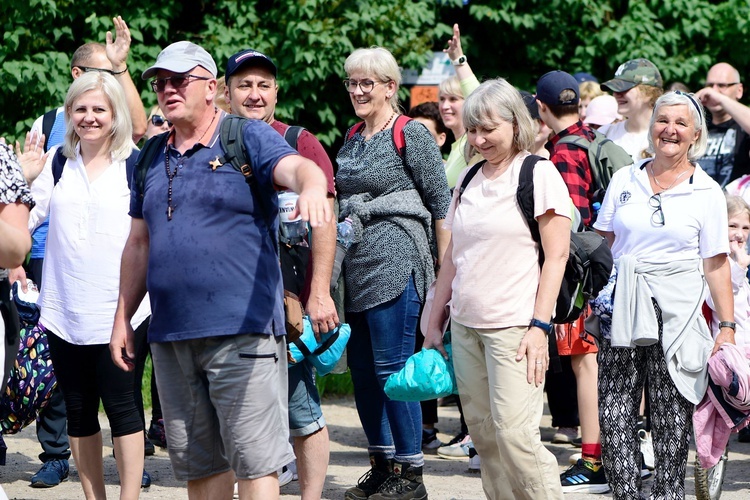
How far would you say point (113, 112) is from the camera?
5133mm

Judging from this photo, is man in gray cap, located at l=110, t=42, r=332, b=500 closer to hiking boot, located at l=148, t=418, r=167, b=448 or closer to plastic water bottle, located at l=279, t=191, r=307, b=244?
plastic water bottle, located at l=279, t=191, r=307, b=244

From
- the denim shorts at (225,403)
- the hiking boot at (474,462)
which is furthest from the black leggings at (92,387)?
the hiking boot at (474,462)

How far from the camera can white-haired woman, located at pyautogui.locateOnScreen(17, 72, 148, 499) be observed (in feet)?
16.4

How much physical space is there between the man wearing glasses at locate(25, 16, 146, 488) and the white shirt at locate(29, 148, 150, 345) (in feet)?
3.65

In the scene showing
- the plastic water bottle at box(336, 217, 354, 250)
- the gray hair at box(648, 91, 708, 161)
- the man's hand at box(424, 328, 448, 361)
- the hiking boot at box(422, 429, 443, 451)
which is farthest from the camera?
the hiking boot at box(422, 429, 443, 451)

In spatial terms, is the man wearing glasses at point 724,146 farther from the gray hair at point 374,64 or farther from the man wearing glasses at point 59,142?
the man wearing glasses at point 59,142

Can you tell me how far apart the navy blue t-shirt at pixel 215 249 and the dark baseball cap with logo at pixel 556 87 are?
9.09 ft

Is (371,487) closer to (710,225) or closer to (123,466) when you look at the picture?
(123,466)

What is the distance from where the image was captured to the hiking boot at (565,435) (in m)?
7.11

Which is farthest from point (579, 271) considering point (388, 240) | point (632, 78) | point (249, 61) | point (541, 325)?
point (632, 78)

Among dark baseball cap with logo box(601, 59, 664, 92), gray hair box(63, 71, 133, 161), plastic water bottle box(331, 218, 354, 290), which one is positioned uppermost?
dark baseball cap with logo box(601, 59, 664, 92)

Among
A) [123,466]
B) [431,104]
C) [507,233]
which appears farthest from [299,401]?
[431,104]

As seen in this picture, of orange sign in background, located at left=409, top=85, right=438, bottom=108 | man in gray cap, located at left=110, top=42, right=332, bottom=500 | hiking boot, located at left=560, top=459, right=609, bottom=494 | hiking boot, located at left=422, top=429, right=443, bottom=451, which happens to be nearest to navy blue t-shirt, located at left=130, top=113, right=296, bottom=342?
man in gray cap, located at left=110, top=42, right=332, bottom=500

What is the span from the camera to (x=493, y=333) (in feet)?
14.6
